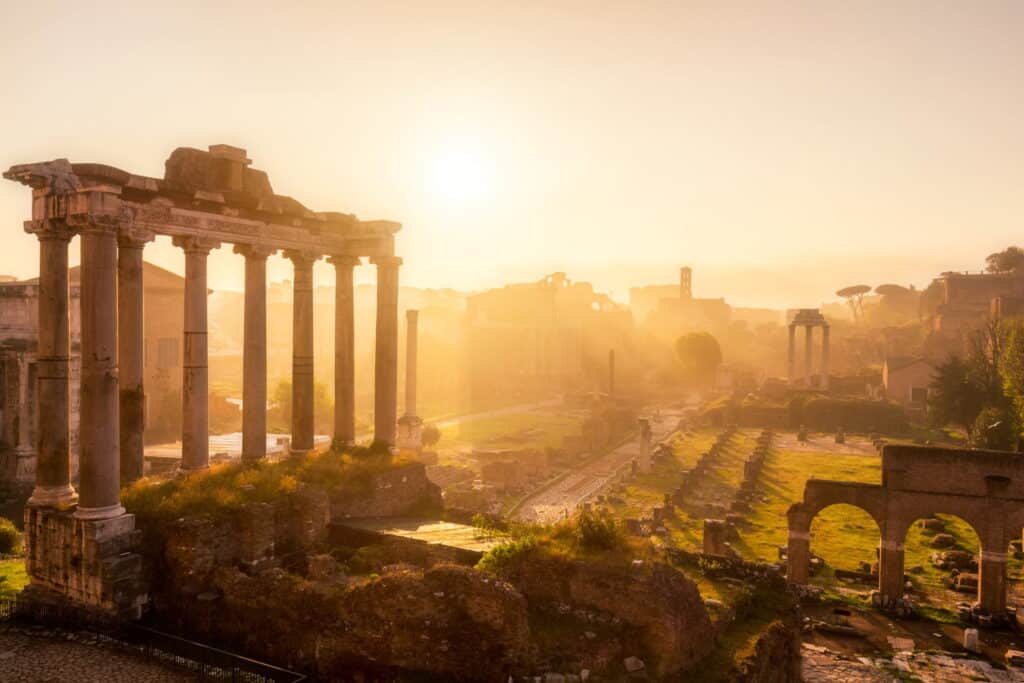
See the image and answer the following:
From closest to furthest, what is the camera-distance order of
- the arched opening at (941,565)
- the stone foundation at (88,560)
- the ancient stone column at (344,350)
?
the stone foundation at (88,560) < the ancient stone column at (344,350) < the arched opening at (941,565)

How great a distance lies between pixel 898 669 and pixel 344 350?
14.3 meters

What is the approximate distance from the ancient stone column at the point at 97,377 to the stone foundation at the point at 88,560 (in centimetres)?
30

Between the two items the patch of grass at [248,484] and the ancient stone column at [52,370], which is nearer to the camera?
the ancient stone column at [52,370]

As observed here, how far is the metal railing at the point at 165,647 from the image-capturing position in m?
9.93

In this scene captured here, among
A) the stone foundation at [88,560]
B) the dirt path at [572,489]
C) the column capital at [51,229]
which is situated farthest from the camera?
the dirt path at [572,489]

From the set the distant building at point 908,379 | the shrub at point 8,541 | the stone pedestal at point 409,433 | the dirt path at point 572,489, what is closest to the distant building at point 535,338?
the dirt path at point 572,489

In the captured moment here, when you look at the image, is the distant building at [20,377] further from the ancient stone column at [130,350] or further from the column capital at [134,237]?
the column capital at [134,237]

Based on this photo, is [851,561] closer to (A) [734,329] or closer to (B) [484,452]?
(B) [484,452]

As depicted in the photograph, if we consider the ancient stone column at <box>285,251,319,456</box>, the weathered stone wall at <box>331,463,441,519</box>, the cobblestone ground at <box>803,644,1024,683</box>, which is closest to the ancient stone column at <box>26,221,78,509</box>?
the weathered stone wall at <box>331,463,441,519</box>

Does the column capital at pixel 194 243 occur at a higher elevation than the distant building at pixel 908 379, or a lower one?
higher

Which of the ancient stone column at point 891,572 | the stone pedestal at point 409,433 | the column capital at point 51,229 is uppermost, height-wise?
the column capital at point 51,229

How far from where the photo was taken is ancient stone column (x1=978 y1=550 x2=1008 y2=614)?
18.5 metres

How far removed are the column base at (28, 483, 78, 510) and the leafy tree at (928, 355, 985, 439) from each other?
45.9 metres

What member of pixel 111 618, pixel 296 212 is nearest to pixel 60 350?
pixel 111 618
